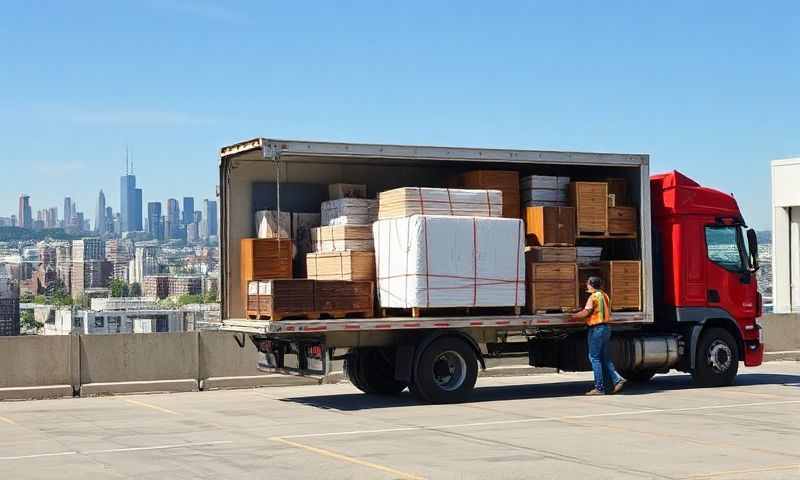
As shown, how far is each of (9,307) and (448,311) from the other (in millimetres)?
14209

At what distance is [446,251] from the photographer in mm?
16328

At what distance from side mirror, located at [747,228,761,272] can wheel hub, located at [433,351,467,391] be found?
5431 mm

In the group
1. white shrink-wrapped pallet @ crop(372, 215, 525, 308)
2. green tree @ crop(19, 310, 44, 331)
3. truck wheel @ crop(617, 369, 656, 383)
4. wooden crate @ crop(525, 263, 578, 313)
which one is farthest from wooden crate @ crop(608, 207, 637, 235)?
green tree @ crop(19, 310, 44, 331)

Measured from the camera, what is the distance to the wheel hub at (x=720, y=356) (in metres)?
18.8

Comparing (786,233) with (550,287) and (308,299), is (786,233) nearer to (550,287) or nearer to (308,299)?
(550,287)

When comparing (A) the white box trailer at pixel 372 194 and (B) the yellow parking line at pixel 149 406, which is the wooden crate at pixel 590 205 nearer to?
(A) the white box trailer at pixel 372 194

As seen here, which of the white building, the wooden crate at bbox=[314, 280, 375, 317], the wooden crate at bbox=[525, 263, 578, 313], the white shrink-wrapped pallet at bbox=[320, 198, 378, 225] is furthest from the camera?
the white building

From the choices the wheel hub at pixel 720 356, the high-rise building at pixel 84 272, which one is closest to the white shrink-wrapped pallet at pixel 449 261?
the wheel hub at pixel 720 356

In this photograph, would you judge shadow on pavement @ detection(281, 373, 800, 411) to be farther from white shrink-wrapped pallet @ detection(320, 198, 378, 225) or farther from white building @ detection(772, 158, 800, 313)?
white building @ detection(772, 158, 800, 313)

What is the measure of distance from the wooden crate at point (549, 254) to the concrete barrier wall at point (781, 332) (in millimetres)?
8469

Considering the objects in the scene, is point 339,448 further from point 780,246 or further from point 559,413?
point 780,246

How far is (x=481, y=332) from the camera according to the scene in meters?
17.3

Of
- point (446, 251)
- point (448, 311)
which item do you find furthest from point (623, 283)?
point (446, 251)

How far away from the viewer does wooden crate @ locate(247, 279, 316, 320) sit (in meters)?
15.7
